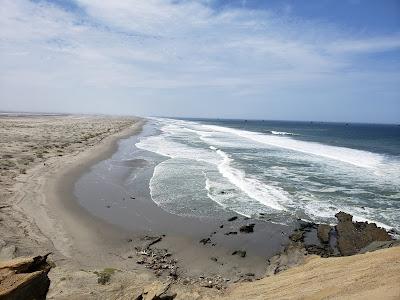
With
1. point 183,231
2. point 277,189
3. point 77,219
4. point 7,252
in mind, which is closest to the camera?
point 7,252

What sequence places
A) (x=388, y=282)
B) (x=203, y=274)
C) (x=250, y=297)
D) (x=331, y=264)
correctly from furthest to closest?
1. (x=203, y=274)
2. (x=331, y=264)
3. (x=250, y=297)
4. (x=388, y=282)

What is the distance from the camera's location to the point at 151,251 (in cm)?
1259

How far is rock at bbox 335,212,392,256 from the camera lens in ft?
42.8

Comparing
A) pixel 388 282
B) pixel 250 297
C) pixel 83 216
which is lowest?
pixel 83 216

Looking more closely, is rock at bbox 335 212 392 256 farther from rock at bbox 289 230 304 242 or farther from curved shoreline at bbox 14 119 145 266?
curved shoreline at bbox 14 119 145 266

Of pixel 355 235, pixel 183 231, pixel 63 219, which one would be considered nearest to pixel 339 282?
pixel 355 235

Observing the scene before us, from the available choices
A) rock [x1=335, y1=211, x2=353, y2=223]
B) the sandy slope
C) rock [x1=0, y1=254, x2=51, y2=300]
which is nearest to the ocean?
rock [x1=335, y1=211, x2=353, y2=223]

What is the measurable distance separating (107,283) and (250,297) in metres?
3.63

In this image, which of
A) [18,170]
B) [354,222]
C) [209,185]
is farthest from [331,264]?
[18,170]

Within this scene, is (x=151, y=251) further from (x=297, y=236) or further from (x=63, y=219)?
(x=297, y=236)

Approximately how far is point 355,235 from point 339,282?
756 cm

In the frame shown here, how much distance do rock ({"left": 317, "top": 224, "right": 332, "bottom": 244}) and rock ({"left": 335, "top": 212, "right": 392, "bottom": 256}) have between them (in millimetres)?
387

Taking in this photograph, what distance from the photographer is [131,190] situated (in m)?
21.4

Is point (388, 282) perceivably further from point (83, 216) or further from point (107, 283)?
point (83, 216)
